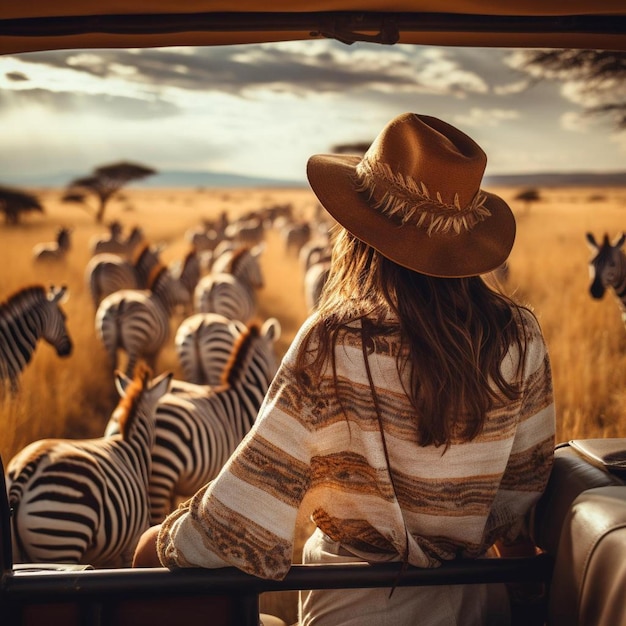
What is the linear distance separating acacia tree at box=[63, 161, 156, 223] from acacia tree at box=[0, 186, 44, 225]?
11.3 ft

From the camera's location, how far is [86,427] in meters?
5.98

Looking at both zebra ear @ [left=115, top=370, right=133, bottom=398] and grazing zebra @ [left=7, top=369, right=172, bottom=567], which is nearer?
grazing zebra @ [left=7, top=369, right=172, bottom=567]

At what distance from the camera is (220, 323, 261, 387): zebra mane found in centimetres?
430

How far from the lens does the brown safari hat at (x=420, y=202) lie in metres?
1.48

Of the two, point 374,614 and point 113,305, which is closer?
point 374,614

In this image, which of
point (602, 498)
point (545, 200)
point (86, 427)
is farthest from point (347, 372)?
point (545, 200)

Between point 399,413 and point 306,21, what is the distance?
107cm

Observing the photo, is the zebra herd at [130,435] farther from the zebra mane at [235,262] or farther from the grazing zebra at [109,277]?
the grazing zebra at [109,277]

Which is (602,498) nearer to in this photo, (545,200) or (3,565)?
(3,565)

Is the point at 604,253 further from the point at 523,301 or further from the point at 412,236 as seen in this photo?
the point at 412,236

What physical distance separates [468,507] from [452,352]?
0.33m

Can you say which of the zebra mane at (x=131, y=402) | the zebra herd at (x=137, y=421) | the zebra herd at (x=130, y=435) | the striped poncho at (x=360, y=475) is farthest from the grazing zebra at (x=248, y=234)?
the striped poncho at (x=360, y=475)

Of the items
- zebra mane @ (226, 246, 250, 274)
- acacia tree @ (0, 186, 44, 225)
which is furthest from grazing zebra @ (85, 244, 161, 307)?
acacia tree @ (0, 186, 44, 225)

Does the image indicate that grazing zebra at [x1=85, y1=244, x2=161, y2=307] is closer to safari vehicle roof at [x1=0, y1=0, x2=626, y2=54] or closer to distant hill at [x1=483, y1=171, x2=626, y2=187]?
safari vehicle roof at [x1=0, y1=0, x2=626, y2=54]
